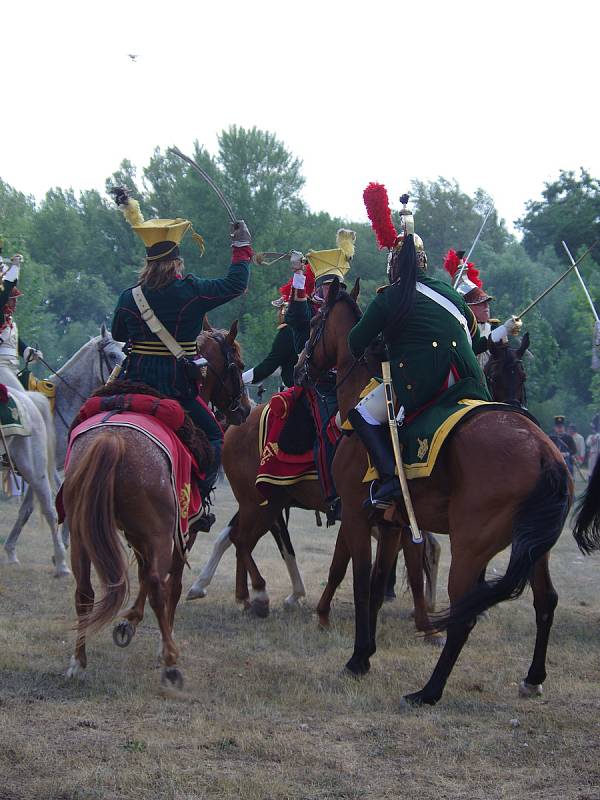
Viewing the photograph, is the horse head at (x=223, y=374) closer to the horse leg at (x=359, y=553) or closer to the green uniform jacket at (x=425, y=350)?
the horse leg at (x=359, y=553)

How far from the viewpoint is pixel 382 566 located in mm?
7898

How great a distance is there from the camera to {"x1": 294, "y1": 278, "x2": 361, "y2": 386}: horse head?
807cm

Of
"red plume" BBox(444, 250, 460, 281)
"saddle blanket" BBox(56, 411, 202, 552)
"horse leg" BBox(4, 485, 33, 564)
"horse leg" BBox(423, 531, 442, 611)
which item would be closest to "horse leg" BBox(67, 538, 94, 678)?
"saddle blanket" BBox(56, 411, 202, 552)

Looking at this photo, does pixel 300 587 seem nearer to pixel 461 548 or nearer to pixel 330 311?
pixel 330 311

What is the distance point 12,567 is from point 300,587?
3.57 m

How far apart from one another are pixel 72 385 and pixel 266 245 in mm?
30499

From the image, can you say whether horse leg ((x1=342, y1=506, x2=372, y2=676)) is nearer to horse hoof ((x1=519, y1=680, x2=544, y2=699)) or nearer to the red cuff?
horse hoof ((x1=519, y1=680, x2=544, y2=699))

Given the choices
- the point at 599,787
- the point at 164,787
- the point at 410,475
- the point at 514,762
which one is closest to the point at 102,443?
the point at 410,475

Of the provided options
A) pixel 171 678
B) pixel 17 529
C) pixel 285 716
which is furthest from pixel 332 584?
pixel 17 529

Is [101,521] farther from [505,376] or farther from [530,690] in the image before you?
[505,376]

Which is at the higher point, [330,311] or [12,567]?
[330,311]

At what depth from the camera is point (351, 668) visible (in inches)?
287

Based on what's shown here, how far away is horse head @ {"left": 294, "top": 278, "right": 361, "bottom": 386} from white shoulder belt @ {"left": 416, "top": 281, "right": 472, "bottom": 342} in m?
1.03

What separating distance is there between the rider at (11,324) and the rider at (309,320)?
270cm
